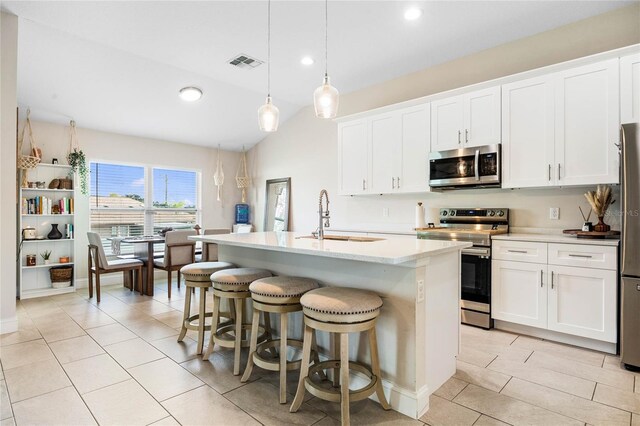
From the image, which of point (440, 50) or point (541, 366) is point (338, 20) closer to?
point (440, 50)

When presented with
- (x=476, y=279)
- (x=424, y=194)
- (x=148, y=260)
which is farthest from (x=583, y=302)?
(x=148, y=260)

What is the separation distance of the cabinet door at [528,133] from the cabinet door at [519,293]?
0.81 meters

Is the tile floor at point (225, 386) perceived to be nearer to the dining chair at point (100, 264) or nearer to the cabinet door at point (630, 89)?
the dining chair at point (100, 264)

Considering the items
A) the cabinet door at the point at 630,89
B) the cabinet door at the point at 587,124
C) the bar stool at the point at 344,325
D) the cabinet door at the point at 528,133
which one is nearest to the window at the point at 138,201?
the bar stool at the point at 344,325

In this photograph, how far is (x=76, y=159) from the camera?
4887mm

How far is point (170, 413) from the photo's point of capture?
195cm

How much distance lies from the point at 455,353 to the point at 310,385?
1101mm

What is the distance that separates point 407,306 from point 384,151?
2.86m

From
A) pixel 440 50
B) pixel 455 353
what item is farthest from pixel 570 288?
pixel 440 50

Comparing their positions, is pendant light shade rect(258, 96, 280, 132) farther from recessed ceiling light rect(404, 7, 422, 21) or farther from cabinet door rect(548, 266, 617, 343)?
cabinet door rect(548, 266, 617, 343)

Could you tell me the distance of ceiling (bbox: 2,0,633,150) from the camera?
3.16 metres

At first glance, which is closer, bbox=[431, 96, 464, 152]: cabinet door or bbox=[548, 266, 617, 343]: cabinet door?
bbox=[548, 266, 617, 343]: cabinet door

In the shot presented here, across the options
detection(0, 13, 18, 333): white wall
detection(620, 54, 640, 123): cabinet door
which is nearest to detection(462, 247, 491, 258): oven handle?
detection(620, 54, 640, 123): cabinet door

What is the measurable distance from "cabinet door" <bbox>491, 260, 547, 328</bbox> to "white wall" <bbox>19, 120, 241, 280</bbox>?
512 cm
